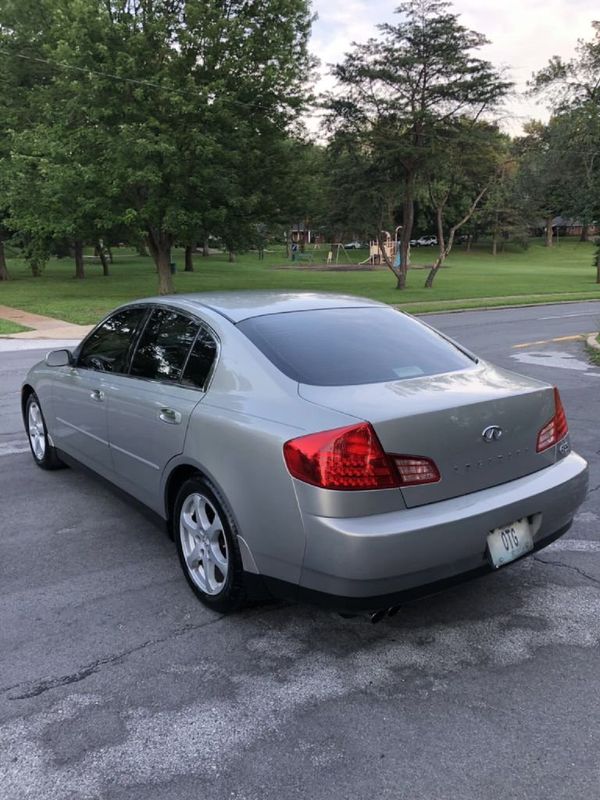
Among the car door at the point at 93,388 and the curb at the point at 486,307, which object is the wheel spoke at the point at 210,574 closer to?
the car door at the point at 93,388

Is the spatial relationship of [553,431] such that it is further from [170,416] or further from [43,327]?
[43,327]

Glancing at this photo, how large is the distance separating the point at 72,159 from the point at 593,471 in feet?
69.3

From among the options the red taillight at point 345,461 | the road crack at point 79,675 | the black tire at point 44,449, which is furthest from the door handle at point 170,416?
the black tire at point 44,449

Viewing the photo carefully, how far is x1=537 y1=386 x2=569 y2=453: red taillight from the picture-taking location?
11.2 ft

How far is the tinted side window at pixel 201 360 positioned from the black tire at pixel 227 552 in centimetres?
52

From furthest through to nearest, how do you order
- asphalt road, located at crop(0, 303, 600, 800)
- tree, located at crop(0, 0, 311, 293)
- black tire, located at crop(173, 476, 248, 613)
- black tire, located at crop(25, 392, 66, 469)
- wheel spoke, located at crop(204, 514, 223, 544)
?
1. tree, located at crop(0, 0, 311, 293)
2. black tire, located at crop(25, 392, 66, 469)
3. wheel spoke, located at crop(204, 514, 223, 544)
4. black tire, located at crop(173, 476, 248, 613)
5. asphalt road, located at crop(0, 303, 600, 800)

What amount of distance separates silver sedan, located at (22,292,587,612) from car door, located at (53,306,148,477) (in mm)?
101

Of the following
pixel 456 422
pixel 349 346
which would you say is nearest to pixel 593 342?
pixel 349 346

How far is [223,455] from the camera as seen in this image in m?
3.19

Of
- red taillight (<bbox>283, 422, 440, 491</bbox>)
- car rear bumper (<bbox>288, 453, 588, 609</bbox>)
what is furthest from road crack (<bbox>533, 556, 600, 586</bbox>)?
red taillight (<bbox>283, 422, 440, 491</bbox>)

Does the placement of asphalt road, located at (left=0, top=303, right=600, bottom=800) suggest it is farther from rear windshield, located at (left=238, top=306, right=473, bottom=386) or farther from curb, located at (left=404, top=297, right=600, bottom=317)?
curb, located at (left=404, top=297, right=600, bottom=317)

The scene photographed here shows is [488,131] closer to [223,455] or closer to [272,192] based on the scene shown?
[272,192]

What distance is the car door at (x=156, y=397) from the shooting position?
362 cm

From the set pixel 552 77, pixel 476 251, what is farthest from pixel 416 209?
pixel 552 77
